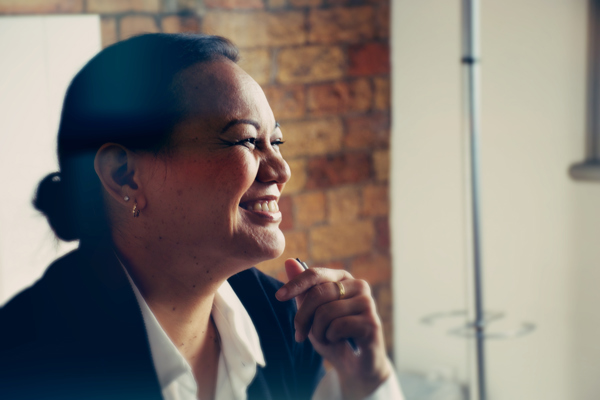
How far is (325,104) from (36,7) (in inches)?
16.8

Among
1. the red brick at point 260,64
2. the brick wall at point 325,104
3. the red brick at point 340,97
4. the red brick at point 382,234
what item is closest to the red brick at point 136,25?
the brick wall at point 325,104

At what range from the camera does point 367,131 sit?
937 millimetres

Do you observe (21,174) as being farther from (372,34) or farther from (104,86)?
(372,34)

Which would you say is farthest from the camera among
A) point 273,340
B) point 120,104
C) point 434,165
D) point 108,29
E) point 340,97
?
point 434,165

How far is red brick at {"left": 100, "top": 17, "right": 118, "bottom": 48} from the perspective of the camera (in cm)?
62

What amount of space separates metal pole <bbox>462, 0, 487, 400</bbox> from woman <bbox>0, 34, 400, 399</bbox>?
497 mm

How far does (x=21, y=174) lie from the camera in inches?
17.2

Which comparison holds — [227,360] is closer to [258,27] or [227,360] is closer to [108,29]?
[108,29]

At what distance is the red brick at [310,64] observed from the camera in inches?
32.1

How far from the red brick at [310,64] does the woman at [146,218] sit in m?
0.43

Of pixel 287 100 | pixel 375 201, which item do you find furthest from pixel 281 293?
pixel 375 201

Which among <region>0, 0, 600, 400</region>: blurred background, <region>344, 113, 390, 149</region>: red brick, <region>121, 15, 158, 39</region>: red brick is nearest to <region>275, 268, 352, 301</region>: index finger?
<region>0, 0, 600, 400</region>: blurred background

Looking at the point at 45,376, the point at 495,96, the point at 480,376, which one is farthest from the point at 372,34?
the point at 45,376

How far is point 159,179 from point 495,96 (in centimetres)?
68
